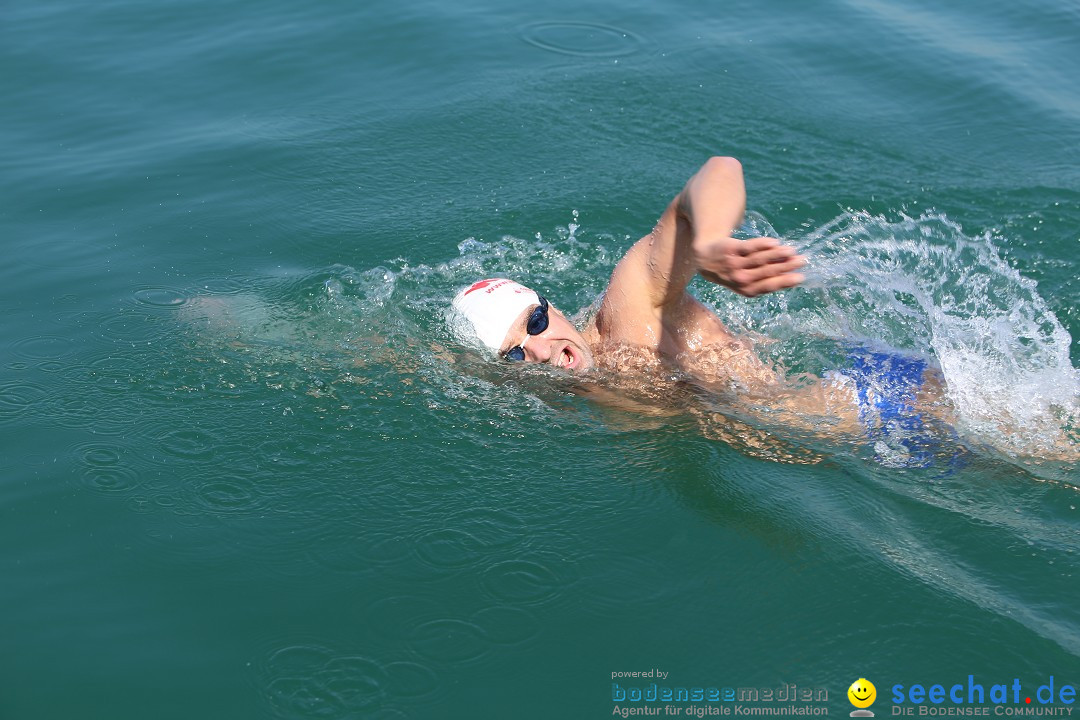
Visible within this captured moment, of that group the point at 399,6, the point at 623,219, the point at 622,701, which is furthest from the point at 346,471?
the point at 399,6

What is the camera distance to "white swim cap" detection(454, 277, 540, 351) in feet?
19.3

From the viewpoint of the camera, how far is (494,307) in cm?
595

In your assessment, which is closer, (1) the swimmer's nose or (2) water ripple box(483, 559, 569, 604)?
(2) water ripple box(483, 559, 569, 604)

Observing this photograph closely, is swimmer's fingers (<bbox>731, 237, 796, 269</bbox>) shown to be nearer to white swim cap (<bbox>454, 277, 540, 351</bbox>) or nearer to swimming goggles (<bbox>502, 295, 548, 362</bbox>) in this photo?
swimming goggles (<bbox>502, 295, 548, 362</bbox>)

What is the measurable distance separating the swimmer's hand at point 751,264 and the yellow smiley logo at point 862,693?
1503 mm

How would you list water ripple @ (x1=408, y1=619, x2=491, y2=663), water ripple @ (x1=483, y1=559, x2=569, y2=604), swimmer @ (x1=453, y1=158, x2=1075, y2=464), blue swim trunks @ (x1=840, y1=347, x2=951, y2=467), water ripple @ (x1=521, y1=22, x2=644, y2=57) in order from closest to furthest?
water ripple @ (x1=408, y1=619, x2=491, y2=663) < water ripple @ (x1=483, y1=559, x2=569, y2=604) < blue swim trunks @ (x1=840, y1=347, x2=951, y2=467) < swimmer @ (x1=453, y1=158, x2=1075, y2=464) < water ripple @ (x1=521, y1=22, x2=644, y2=57)

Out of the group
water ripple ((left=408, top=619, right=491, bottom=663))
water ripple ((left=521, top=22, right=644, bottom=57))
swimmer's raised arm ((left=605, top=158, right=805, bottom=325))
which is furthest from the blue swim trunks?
water ripple ((left=521, top=22, right=644, bottom=57))

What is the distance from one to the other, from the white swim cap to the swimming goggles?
8cm

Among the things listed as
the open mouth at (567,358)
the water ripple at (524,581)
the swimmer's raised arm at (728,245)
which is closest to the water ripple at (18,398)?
the open mouth at (567,358)

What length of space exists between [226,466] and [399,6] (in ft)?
26.5

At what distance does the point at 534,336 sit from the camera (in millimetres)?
5789

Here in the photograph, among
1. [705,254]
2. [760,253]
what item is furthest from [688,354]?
[760,253]

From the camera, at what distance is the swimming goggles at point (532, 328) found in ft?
19.0

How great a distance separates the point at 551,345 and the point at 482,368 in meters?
0.45
